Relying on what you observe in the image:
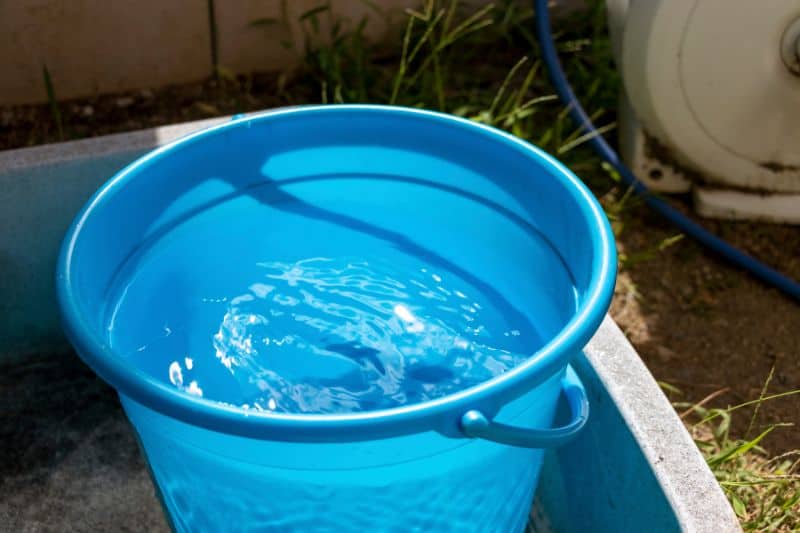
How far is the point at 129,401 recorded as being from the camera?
45.9 inches

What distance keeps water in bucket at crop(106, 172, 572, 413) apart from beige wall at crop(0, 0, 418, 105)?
3.58 feet

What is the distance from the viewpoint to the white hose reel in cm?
201

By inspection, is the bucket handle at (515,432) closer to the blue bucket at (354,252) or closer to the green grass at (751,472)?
the blue bucket at (354,252)

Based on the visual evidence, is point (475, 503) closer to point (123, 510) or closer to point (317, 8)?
point (123, 510)

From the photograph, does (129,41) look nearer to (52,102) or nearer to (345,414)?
(52,102)

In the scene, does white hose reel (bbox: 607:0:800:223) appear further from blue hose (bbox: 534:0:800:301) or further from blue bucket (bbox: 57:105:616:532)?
blue bucket (bbox: 57:105:616:532)

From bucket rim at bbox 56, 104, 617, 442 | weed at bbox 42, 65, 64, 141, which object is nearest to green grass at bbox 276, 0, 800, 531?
weed at bbox 42, 65, 64, 141

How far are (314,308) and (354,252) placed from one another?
14 centimetres

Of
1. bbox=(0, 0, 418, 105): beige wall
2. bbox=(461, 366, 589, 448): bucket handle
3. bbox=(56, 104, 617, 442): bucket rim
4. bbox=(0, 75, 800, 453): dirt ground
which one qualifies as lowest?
bbox=(0, 75, 800, 453): dirt ground

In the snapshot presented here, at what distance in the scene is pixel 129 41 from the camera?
2.48m

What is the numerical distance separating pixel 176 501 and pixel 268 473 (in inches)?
9.3

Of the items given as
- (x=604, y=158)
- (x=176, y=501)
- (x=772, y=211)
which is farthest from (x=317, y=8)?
(x=176, y=501)

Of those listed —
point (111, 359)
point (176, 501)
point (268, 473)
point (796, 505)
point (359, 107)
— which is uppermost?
point (359, 107)

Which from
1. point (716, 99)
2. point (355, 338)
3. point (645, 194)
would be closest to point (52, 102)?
point (355, 338)
